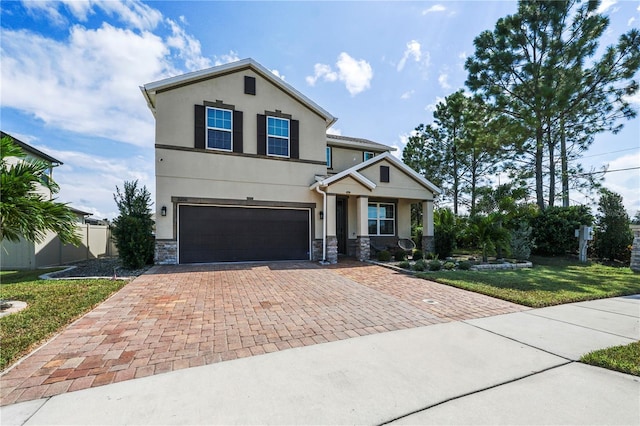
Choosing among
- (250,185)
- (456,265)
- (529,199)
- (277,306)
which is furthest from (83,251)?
(529,199)

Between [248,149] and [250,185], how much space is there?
1.51m

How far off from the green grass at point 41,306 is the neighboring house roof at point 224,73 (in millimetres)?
7400

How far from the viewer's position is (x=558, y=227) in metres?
13.7

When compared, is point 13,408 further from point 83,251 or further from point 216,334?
point 83,251

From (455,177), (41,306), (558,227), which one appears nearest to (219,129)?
(41,306)

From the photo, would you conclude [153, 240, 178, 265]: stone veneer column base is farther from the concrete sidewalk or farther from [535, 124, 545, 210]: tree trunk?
[535, 124, 545, 210]: tree trunk

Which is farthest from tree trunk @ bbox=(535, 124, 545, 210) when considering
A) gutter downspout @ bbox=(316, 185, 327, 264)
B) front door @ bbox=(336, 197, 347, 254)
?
gutter downspout @ bbox=(316, 185, 327, 264)

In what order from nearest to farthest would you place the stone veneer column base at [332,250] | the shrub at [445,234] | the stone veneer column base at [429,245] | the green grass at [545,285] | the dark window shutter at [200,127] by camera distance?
the green grass at [545,285] < the dark window shutter at [200,127] < the stone veneer column base at [332,250] < the shrub at [445,234] < the stone veneer column base at [429,245]

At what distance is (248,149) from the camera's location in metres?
12.2

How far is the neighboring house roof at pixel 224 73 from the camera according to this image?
36.4ft

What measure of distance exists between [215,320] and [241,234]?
7401 mm

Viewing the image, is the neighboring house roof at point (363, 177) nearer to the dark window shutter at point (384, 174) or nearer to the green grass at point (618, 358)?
the dark window shutter at point (384, 174)

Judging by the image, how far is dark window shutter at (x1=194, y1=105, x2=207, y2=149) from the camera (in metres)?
11.6

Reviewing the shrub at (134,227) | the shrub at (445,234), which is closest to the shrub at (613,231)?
the shrub at (445,234)
